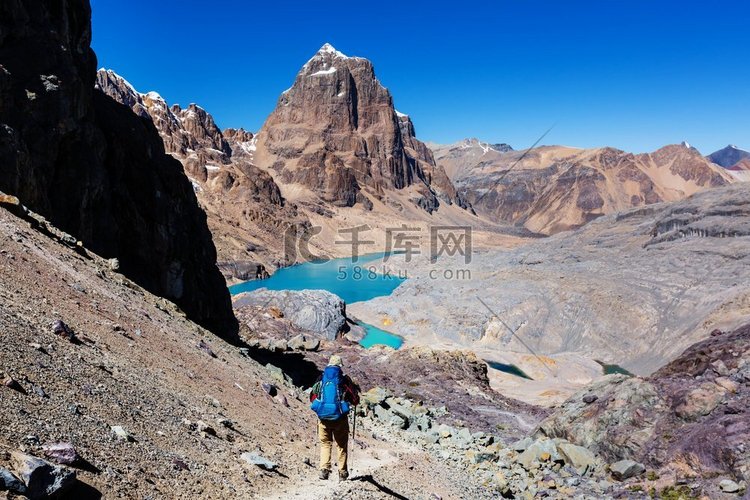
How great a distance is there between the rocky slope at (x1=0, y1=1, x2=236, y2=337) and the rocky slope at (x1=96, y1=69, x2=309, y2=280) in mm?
69076

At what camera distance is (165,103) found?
7323 inches

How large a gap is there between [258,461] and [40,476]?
3.64 m

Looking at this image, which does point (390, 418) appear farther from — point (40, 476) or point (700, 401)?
point (40, 476)

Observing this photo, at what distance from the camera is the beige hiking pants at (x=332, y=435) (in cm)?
788

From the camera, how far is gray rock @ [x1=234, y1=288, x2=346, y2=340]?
4950 cm

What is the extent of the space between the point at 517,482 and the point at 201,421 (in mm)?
7960

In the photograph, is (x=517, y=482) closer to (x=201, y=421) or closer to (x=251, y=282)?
(x=201, y=421)

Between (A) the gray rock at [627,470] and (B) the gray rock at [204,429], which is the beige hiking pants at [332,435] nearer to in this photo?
(B) the gray rock at [204,429]

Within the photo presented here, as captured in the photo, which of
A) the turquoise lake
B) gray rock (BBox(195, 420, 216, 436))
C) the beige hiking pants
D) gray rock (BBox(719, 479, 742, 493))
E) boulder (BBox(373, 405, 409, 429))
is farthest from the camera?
the turquoise lake

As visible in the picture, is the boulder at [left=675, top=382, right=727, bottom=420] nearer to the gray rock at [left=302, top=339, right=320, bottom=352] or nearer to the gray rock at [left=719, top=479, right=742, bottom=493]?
the gray rock at [left=719, top=479, right=742, bottom=493]

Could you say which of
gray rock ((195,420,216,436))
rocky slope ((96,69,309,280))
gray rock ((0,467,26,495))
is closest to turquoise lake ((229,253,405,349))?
rocky slope ((96,69,309,280))

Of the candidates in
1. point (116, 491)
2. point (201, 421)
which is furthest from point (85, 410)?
point (201, 421)

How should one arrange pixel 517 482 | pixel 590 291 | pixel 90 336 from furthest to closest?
pixel 590 291, pixel 517 482, pixel 90 336

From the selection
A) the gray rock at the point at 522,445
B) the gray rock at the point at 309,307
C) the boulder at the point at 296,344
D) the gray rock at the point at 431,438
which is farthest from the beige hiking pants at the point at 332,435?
the gray rock at the point at 309,307
